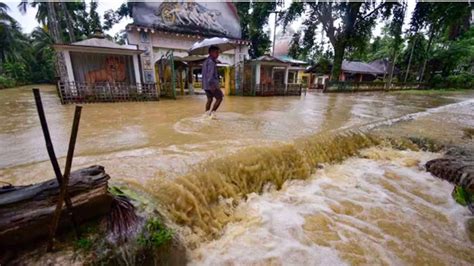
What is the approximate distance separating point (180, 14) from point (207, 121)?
31.6 feet

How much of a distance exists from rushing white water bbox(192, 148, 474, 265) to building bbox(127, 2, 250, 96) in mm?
9403

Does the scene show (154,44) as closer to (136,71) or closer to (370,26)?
(136,71)

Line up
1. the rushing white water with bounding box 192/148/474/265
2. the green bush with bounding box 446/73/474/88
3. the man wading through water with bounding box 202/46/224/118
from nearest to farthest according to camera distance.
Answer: the rushing white water with bounding box 192/148/474/265 < the man wading through water with bounding box 202/46/224/118 < the green bush with bounding box 446/73/474/88

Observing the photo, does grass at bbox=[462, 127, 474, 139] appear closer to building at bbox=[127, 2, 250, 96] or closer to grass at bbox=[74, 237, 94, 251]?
grass at bbox=[74, 237, 94, 251]

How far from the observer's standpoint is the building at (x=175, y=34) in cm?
1148

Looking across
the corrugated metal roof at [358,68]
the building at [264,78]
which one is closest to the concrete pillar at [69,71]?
the building at [264,78]

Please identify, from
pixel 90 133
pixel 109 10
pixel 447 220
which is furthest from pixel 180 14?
pixel 109 10

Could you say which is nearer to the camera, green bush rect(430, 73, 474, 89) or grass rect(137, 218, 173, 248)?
grass rect(137, 218, 173, 248)

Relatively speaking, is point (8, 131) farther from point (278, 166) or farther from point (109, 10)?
point (109, 10)

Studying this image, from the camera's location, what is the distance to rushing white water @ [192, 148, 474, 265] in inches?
92.2

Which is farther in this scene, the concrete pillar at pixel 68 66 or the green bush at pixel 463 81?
the green bush at pixel 463 81

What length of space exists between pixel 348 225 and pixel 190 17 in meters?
13.4

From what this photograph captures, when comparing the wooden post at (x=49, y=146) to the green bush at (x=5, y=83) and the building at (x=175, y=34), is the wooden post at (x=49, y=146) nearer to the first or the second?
the building at (x=175, y=34)

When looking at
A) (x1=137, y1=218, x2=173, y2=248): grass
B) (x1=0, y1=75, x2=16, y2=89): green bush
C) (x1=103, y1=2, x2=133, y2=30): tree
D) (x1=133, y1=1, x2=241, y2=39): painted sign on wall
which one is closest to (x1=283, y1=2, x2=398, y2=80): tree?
(x1=133, y1=1, x2=241, y2=39): painted sign on wall
